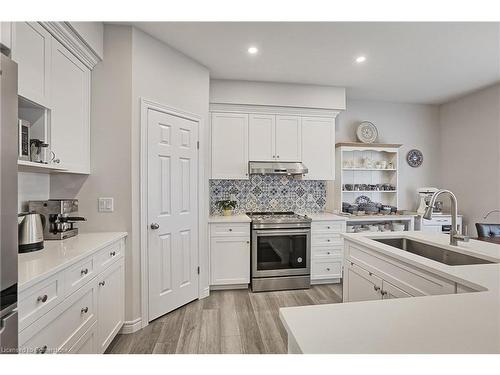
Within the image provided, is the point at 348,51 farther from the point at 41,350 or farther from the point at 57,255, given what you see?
the point at 41,350

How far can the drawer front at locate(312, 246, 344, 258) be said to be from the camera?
3.31 m

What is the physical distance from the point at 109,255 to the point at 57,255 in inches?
18.9

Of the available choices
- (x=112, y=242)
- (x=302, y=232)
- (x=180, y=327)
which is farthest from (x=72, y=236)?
(x=302, y=232)

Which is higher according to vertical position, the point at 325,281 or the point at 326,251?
the point at 326,251

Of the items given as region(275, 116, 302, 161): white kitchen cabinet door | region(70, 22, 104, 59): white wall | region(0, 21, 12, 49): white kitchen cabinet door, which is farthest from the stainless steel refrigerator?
region(275, 116, 302, 161): white kitchen cabinet door

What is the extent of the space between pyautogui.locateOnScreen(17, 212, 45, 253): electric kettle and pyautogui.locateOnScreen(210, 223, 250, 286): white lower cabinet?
176 cm

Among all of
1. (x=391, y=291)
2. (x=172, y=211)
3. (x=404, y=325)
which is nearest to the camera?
(x=404, y=325)

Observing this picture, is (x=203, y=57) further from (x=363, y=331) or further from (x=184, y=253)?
(x=363, y=331)

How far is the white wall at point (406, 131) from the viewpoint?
4.18 metres

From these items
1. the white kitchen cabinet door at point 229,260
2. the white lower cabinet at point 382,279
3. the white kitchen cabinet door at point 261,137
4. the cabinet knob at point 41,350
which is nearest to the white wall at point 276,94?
the white kitchen cabinet door at point 261,137

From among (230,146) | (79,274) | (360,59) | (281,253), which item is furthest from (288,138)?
(79,274)

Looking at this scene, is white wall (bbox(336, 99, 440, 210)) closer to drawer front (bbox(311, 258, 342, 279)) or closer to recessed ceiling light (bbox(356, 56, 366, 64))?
recessed ceiling light (bbox(356, 56, 366, 64))

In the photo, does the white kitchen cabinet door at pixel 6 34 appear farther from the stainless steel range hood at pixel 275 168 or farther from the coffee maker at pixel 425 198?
the coffee maker at pixel 425 198

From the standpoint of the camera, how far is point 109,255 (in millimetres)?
1913
